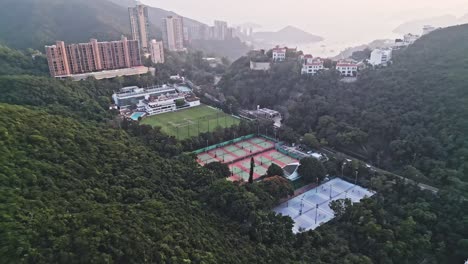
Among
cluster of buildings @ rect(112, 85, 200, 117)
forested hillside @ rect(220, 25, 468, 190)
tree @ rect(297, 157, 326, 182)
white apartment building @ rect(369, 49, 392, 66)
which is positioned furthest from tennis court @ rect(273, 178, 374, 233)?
cluster of buildings @ rect(112, 85, 200, 117)

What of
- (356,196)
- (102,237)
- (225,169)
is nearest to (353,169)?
(356,196)

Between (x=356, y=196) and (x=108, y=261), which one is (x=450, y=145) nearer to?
(x=356, y=196)

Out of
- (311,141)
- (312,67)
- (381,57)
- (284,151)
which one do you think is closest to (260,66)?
(312,67)

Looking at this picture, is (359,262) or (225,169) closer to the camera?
(359,262)

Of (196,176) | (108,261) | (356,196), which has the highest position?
(108,261)

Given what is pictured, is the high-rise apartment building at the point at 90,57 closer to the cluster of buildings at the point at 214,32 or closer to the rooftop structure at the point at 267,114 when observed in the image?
the rooftop structure at the point at 267,114

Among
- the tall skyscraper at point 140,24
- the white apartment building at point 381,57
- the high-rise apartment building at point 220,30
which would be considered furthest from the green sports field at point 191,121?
the high-rise apartment building at point 220,30

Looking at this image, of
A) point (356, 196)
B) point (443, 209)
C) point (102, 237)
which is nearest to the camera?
point (102, 237)

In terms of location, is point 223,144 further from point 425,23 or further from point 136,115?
point 425,23
